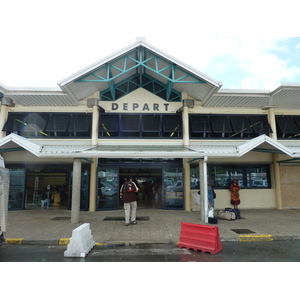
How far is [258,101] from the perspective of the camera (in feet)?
39.9

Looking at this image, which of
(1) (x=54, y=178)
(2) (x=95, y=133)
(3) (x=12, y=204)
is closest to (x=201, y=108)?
(2) (x=95, y=133)

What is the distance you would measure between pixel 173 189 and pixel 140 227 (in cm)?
415

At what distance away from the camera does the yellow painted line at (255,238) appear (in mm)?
7059

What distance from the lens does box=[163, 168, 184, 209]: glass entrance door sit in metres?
12.0

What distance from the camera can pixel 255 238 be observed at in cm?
710

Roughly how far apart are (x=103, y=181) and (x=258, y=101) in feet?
31.1

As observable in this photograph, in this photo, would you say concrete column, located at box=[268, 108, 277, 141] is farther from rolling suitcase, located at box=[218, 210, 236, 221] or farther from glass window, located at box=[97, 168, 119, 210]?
glass window, located at box=[97, 168, 119, 210]

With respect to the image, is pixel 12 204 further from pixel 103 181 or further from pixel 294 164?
pixel 294 164

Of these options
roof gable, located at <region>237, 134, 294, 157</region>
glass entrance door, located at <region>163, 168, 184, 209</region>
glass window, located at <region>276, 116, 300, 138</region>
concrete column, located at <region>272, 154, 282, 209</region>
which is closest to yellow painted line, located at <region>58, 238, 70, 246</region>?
glass entrance door, located at <region>163, 168, 184, 209</region>

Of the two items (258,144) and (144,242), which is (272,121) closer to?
(258,144)

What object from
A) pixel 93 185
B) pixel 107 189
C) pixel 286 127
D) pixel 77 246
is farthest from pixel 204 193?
pixel 286 127

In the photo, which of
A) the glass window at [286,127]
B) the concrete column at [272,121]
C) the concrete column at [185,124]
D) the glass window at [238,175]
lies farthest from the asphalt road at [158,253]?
the glass window at [286,127]

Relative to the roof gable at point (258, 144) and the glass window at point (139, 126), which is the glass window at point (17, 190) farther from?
the roof gable at point (258, 144)

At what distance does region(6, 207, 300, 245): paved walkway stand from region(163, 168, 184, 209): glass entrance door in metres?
0.89
